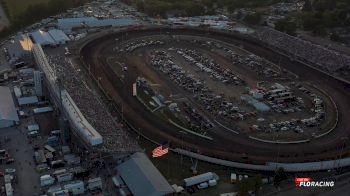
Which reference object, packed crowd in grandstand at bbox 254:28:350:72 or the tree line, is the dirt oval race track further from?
the tree line

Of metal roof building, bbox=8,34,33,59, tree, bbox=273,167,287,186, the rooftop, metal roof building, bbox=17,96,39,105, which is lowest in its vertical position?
tree, bbox=273,167,287,186

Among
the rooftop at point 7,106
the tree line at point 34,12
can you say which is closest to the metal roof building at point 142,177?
the rooftop at point 7,106

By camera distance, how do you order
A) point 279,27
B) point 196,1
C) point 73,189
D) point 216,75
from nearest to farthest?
point 73,189, point 216,75, point 279,27, point 196,1

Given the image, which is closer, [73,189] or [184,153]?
[73,189]

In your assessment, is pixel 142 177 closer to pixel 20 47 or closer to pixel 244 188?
pixel 244 188

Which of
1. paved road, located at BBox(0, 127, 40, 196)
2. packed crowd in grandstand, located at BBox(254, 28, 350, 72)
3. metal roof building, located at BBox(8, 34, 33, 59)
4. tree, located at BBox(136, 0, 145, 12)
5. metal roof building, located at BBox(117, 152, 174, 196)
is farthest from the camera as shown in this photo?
tree, located at BBox(136, 0, 145, 12)

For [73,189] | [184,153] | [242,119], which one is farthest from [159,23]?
[73,189]

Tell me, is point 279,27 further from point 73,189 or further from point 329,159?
point 73,189

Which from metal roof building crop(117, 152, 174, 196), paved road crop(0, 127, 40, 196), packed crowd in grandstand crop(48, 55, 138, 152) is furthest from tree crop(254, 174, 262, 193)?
paved road crop(0, 127, 40, 196)
